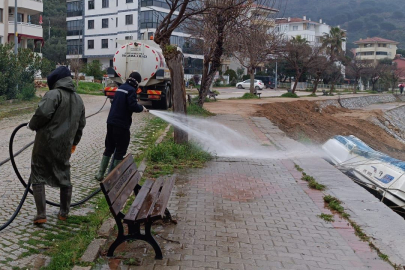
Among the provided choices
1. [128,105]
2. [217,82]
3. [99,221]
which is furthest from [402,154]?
[217,82]

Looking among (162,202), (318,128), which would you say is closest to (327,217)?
(162,202)

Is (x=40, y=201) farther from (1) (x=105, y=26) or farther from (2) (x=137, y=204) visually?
(1) (x=105, y=26)

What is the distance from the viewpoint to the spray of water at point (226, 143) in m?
11.0

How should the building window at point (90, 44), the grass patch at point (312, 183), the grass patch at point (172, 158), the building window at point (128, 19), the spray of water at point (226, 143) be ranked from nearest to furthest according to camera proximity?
1. the grass patch at point (312, 183)
2. the grass patch at point (172, 158)
3. the spray of water at point (226, 143)
4. the building window at point (128, 19)
5. the building window at point (90, 44)

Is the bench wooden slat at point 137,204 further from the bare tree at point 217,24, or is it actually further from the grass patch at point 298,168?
the bare tree at point 217,24

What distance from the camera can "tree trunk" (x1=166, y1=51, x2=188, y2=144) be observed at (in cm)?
A: 1043

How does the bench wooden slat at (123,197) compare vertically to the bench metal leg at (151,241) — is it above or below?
above

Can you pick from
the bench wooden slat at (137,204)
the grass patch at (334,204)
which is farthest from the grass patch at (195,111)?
the bench wooden slat at (137,204)

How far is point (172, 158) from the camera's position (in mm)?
9656

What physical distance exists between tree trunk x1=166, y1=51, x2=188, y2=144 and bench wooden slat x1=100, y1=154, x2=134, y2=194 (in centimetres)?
462

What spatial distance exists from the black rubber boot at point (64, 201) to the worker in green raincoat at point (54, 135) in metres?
Result: 0.01

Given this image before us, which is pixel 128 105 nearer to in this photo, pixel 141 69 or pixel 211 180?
pixel 211 180

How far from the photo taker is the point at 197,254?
4957mm

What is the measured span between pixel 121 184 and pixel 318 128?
18.4 meters
